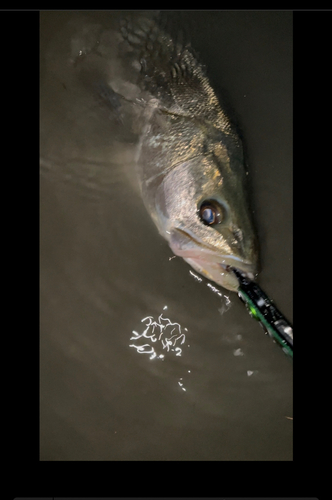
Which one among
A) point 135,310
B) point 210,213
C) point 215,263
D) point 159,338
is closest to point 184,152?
point 210,213

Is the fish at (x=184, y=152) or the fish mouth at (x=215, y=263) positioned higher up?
the fish at (x=184, y=152)

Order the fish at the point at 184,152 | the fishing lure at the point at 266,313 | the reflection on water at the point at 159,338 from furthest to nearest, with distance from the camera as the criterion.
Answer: the reflection on water at the point at 159,338 → the fish at the point at 184,152 → the fishing lure at the point at 266,313

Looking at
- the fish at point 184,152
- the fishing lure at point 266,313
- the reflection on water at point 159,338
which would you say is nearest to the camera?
the fishing lure at point 266,313

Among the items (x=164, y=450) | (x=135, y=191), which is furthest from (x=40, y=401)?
(x=135, y=191)

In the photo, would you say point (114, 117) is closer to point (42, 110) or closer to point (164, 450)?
point (42, 110)

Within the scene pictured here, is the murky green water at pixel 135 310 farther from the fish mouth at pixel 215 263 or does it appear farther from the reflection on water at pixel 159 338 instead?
the fish mouth at pixel 215 263

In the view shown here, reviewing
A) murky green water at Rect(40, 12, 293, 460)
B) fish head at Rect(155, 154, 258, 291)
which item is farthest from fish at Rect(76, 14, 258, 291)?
murky green water at Rect(40, 12, 293, 460)

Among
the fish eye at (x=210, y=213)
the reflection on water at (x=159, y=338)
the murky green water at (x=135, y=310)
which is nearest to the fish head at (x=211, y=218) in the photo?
the fish eye at (x=210, y=213)

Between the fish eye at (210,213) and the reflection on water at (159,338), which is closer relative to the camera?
the fish eye at (210,213)
